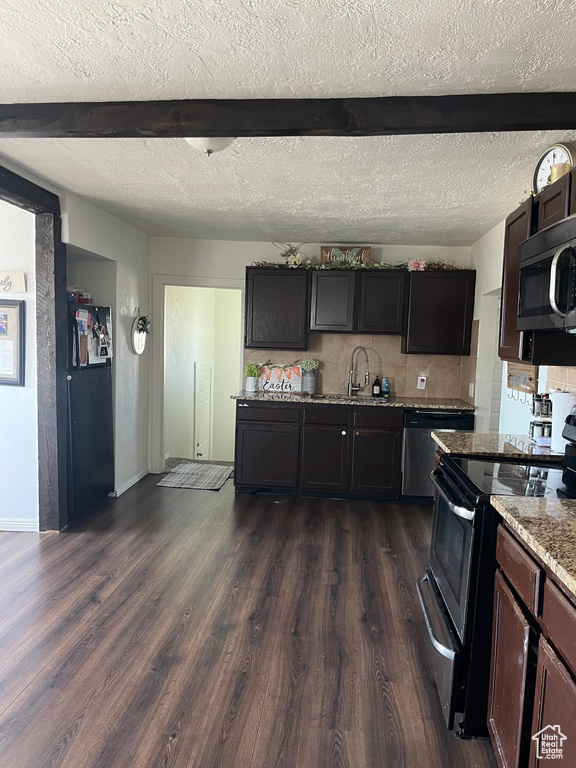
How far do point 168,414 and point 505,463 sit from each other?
406 cm

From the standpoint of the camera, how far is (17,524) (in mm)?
3793

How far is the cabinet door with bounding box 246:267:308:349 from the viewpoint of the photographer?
5.00m

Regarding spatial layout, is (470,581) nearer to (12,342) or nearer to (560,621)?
(560,621)

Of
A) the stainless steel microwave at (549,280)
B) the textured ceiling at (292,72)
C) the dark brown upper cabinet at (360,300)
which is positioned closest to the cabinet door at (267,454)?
the dark brown upper cabinet at (360,300)

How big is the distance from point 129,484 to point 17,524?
131 centimetres

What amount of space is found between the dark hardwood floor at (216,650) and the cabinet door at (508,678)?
0.23m

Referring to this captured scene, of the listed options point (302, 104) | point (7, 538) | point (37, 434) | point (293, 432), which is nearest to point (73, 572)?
point (7, 538)

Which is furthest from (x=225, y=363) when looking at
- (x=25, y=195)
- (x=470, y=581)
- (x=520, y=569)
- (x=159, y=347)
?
(x=520, y=569)

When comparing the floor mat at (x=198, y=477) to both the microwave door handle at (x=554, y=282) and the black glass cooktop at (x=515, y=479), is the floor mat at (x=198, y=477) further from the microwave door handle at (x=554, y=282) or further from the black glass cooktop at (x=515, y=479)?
the microwave door handle at (x=554, y=282)

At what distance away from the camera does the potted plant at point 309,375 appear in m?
5.21

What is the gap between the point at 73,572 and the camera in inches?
125

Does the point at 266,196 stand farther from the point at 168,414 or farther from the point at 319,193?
the point at 168,414

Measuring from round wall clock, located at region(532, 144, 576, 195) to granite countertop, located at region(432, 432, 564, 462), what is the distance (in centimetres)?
128

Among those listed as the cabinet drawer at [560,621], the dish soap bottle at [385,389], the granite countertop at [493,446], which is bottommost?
the cabinet drawer at [560,621]
